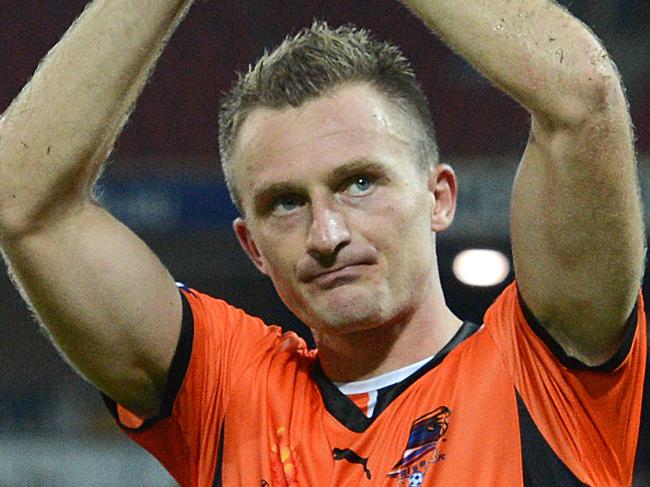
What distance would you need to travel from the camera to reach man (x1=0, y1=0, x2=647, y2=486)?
1506mm

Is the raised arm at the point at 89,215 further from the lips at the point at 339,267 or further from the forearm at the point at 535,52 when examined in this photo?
the forearm at the point at 535,52

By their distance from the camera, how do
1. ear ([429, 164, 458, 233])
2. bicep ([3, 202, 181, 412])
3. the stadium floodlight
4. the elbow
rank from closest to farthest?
1. the elbow
2. bicep ([3, 202, 181, 412])
3. ear ([429, 164, 458, 233])
4. the stadium floodlight

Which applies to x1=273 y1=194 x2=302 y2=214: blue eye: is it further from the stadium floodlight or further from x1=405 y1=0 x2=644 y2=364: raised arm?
the stadium floodlight

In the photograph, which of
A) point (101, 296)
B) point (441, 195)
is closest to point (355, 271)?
point (441, 195)

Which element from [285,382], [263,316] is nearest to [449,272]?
[263,316]

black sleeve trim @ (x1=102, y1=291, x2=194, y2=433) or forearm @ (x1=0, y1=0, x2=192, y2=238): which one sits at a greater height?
forearm @ (x1=0, y1=0, x2=192, y2=238)

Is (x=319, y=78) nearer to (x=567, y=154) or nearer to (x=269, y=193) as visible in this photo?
(x=269, y=193)

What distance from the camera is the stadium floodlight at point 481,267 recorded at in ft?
16.8

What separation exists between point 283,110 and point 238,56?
2.96 meters

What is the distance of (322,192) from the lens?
5.46ft

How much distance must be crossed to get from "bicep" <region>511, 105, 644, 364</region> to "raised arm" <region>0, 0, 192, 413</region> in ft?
1.66

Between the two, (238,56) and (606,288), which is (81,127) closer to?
(606,288)

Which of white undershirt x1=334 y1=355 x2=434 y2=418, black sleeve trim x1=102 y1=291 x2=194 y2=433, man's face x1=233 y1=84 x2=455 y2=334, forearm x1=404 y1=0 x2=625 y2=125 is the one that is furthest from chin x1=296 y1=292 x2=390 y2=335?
forearm x1=404 y1=0 x2=625 y2=125

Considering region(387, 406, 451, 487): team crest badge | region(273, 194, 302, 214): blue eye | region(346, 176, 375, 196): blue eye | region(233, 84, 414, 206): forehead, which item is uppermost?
region(233, 84, 414, 206): forehead
